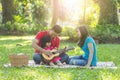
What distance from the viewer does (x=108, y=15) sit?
78.0 ft

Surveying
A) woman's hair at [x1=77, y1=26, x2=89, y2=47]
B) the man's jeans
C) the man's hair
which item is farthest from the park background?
the man's hair

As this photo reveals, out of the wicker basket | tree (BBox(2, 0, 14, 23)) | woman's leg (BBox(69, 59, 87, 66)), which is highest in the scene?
the wicker basket

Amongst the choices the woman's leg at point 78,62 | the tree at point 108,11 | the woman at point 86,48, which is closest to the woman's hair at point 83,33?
the woman at point 86,48

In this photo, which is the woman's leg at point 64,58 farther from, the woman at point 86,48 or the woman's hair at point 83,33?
the woman's hair at point 83,33

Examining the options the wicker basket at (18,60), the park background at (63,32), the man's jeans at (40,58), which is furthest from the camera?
the man's jeans at (40,58)

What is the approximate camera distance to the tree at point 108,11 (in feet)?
77.4

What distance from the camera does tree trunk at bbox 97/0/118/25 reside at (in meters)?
23.6

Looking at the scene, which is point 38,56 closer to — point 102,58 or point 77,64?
point 77,64

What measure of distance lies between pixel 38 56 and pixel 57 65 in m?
0.58

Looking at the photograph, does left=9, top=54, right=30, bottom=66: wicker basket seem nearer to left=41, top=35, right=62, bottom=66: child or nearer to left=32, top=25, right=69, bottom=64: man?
left=32, top=25, right=69, bottom=64: man

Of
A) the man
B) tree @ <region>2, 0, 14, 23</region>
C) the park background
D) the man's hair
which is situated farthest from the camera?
tree @ <region>2, 0, 14, 23</region>

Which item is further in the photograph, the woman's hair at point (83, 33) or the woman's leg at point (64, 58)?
the woman's leg at point (64, 58)

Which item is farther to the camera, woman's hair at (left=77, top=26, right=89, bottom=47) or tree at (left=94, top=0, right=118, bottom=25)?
tree at (left=94, top=0, right=118, bottom=25)

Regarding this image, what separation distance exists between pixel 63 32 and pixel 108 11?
2.87 meters
